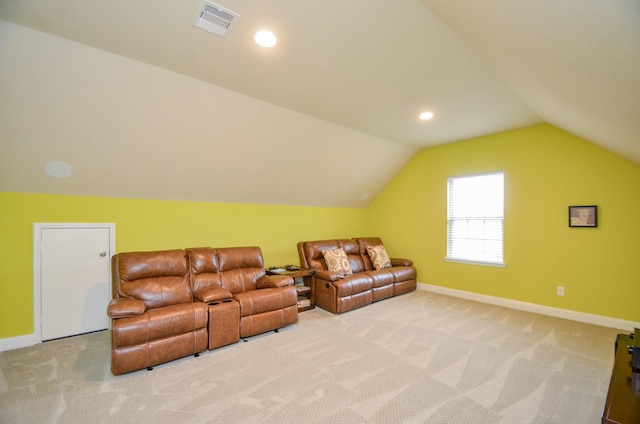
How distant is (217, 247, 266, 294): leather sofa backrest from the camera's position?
3740mm

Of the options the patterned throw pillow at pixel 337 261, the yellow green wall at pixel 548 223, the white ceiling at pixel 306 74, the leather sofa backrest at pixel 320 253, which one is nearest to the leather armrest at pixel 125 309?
the white ceiling at pixel 306 74

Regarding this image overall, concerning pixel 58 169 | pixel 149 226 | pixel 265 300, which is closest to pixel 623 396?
pixel 265 300

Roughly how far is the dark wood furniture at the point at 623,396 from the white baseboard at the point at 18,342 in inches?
189

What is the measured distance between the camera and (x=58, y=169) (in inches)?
121

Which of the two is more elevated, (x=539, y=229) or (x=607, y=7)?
(x=607, y=7)

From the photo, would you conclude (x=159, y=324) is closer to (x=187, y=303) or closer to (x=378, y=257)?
(x=187, y=303)

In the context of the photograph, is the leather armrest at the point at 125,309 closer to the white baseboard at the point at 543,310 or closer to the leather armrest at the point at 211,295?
the leather armrest at the point at 211,295

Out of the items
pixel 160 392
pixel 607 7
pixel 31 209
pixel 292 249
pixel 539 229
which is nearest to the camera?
pixel 607 7

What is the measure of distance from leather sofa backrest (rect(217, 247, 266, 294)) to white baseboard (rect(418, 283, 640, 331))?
337 centimetres

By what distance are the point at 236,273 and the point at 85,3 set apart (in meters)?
2.94

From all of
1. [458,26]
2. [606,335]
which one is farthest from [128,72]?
[606,335]

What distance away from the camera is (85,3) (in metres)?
1.87

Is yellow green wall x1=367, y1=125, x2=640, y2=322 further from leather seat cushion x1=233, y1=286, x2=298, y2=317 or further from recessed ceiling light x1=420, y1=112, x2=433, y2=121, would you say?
leather seat cushion x1=233, y1=286, x2=298, y2=317

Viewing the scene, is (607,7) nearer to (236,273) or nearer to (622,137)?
(622,137)
